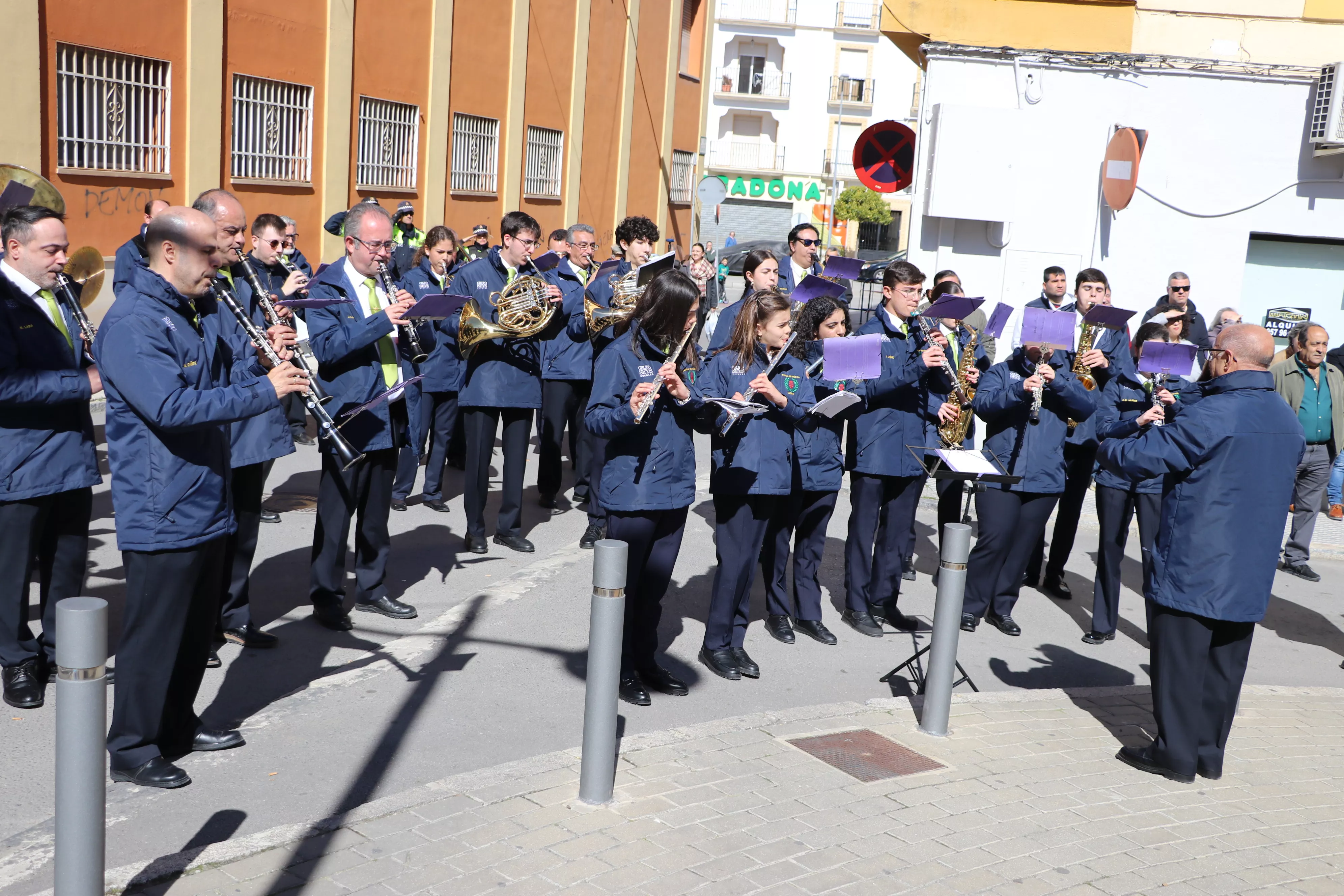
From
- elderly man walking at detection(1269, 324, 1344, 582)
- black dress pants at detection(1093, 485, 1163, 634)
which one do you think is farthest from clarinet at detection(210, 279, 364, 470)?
elderly man walking at detection(1269, 324, 1344, 582)

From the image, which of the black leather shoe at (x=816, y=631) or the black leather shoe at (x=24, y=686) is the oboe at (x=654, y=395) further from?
the black leather shoe at (x=24, y=686)

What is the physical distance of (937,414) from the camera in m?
7.68

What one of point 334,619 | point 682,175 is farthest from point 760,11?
point 334,619

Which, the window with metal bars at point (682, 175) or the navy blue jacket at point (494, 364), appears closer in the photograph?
the navy blue jacket at point (494, 364)

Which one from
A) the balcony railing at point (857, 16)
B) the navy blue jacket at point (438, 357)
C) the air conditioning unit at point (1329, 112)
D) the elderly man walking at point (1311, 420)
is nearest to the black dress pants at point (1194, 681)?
the elderly man walking at point (1311, 420)

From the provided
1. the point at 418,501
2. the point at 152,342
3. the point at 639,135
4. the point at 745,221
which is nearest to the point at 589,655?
the point at 152,342

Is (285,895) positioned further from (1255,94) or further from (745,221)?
(745,221)

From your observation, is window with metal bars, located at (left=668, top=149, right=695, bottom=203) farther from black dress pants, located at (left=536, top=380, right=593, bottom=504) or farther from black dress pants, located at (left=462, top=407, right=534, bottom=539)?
black dress pants, located at (left=462, top=407, right=534, bottom=539)

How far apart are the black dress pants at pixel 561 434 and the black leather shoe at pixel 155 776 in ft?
16.5

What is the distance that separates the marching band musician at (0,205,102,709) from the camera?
520 centimetres

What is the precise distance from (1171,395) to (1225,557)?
1.11m

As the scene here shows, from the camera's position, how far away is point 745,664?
6.53 metres

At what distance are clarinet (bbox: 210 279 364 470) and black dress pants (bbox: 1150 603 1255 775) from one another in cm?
375

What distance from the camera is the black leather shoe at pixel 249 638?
249 inches
